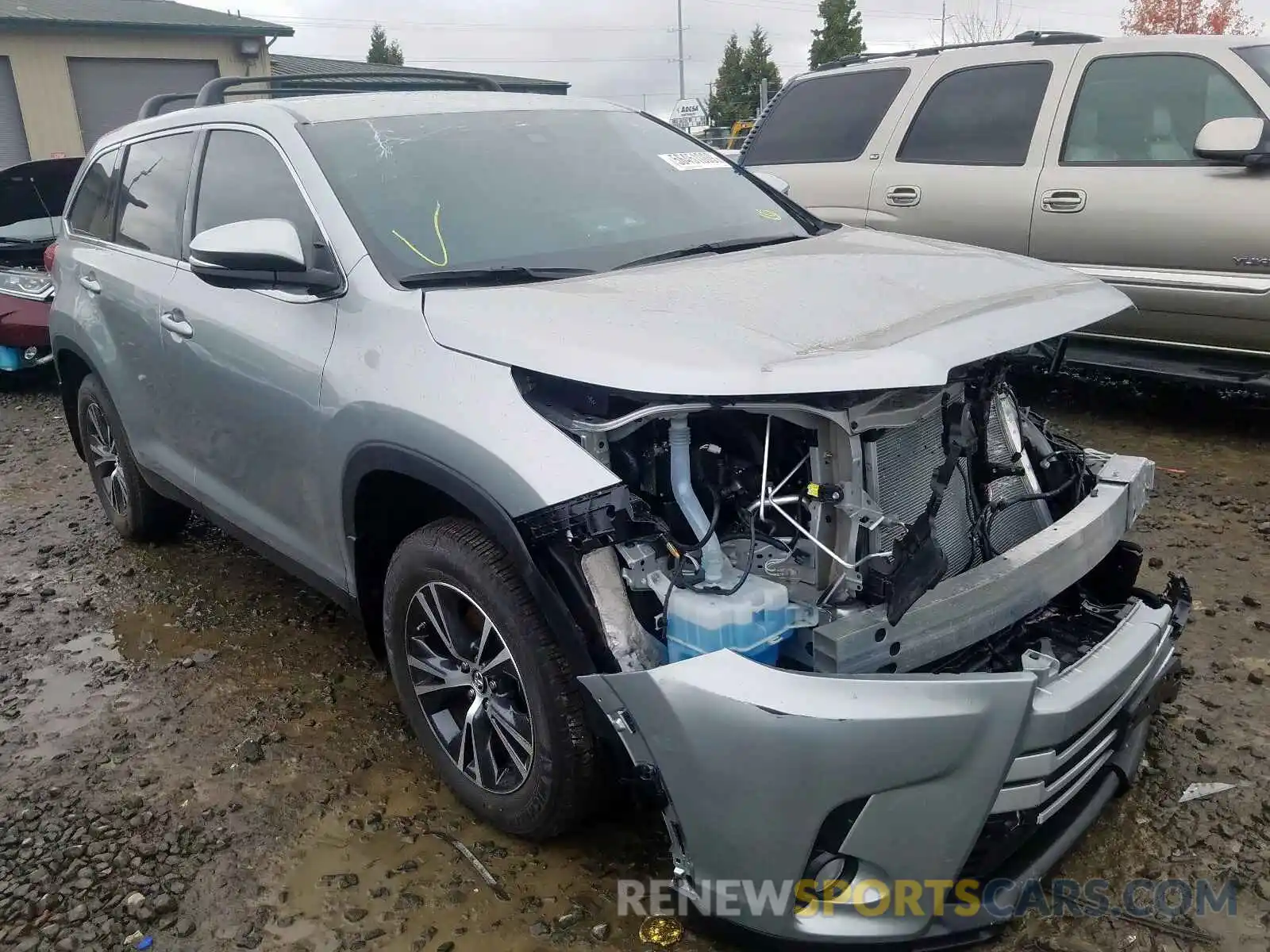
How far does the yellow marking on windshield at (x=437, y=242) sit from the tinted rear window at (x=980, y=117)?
3829 millimetres

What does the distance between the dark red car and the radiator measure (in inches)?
298

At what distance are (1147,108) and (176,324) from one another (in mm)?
4623

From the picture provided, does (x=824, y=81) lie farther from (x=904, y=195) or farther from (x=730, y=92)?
(x=730, y=92)

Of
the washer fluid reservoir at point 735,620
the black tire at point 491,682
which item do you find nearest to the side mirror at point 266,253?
the black tire at point 491,682

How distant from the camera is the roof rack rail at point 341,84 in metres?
3.94

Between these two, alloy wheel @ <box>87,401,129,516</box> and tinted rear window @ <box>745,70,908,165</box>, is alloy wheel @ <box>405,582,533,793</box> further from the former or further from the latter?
tinted rear window @ <box>745,70,908,165</box>

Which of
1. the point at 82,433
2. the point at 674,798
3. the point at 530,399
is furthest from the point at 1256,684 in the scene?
the point at 82,433

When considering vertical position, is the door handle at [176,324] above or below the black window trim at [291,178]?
below

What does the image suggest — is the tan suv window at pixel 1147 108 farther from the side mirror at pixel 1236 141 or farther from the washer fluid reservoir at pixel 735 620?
the washer fluid reservoir at pixel 735 620

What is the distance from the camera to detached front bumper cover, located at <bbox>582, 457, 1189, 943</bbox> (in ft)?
6.27

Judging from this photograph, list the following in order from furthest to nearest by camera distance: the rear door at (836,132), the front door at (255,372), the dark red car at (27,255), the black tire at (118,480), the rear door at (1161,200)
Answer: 1. the dark red car at (27,255)
2. the rear door at (836,132)
3. the rear door at (1161,200)
4. the black tire at (118,480)
5. the front door at (255,372)

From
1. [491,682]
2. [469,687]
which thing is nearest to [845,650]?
[491,682]

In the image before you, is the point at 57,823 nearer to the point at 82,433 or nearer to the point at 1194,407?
the point at 82,433

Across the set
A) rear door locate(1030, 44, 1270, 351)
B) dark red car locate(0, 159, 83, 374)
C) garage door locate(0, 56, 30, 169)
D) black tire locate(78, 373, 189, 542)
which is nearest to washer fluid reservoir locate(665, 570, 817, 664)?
black tire locate(78, 373, 189, 542)
